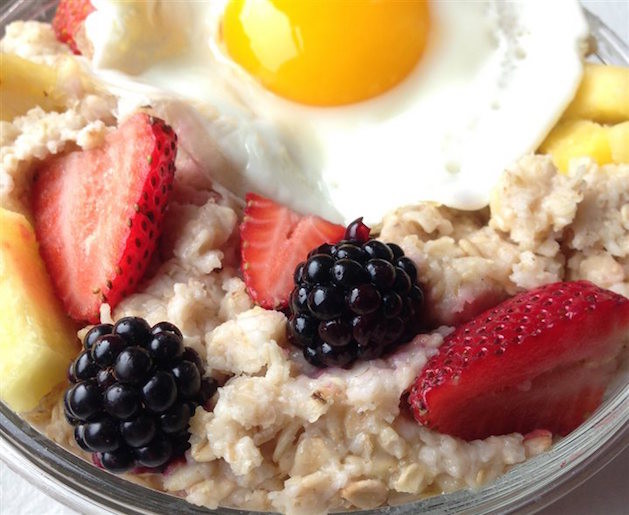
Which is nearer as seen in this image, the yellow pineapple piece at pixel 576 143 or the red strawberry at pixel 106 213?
the red strawberry at pixel 106 213

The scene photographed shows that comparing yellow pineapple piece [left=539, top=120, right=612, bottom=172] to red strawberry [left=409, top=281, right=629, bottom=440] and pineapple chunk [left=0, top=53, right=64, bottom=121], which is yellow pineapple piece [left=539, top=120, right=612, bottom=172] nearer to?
red strawberry [left=409, top=281, right=629, bottom=440]

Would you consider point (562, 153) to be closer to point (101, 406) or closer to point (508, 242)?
point (508, 242)

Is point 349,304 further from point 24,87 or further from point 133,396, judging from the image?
point 24,87

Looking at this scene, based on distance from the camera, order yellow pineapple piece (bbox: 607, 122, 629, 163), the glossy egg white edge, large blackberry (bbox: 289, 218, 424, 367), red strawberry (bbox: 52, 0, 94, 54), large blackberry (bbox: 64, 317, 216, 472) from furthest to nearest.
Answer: red strawberry (bbox: 52, 0, 94, 54) < the glossy egg white edge < yellow pineapple piece (bbox: 607, 122, 629, 163) < large blackberry (bbox: 289, 218, 424, 367) < large blackberry (bbox: 64, 317, 216, 472)

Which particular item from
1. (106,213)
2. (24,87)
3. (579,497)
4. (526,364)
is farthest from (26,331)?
(579,497)

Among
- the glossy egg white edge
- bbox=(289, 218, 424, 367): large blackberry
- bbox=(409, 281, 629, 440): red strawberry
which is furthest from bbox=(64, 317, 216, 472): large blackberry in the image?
the glossy egg white edge

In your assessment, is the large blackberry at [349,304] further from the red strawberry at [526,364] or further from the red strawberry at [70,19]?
the red strawberry at [70,19]

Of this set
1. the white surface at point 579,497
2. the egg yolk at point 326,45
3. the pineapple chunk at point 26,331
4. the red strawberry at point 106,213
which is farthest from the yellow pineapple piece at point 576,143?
the pineapple chunk at point 26,331
